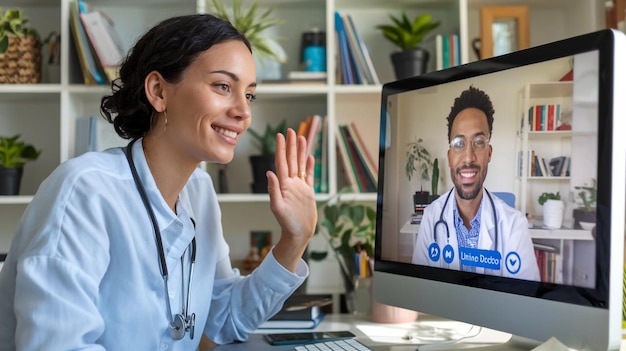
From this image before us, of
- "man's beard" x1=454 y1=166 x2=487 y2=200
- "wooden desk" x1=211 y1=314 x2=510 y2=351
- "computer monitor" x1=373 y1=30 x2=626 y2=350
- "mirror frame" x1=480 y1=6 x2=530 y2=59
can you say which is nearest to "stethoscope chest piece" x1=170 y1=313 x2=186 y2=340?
"wooden desk" x1=211 y1=314 x2=510 y2=351

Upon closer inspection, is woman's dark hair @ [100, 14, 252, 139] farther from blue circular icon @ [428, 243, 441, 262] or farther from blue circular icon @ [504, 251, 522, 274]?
blue circular icon @ [504, 251, 522, 274]

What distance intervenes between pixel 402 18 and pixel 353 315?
111 centimetres

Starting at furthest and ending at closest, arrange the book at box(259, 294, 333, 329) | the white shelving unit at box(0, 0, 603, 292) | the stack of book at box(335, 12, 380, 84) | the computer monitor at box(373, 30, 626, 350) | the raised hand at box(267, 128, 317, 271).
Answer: the white shelving unit at box(0, 0, 603, 292)
the stack of book at box(335, 12, 380, 84)
the book at box(259, 294, 333, 329)
the raised hand at box(267, 128, 317, 271)
the computer monitor at box(373, 30, 626, 350)

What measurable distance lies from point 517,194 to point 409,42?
1.26m

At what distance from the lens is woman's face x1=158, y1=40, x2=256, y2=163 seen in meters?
1.24

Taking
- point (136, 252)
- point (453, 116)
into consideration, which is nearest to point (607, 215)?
point (453, 116)

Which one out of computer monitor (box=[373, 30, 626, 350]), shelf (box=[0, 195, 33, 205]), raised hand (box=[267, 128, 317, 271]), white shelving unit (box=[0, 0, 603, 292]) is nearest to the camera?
computer monitor (box=[373, 30, 626, 350])

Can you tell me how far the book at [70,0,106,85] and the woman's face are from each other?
936 mm

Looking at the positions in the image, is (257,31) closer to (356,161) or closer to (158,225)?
(356,161)

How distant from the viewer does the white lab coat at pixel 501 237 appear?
1.05 meters

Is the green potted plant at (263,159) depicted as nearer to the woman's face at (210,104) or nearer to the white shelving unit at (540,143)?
the woman's face at (210,104)

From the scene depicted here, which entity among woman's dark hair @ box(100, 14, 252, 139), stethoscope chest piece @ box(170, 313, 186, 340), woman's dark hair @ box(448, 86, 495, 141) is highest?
woman's dark hair @ box(100, 14, 252, 139)

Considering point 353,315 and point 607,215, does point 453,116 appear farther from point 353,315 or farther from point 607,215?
point 353,315

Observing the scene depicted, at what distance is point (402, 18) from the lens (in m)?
2.37
